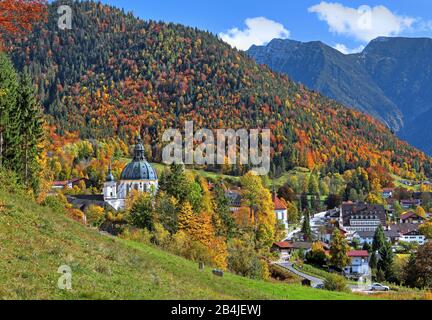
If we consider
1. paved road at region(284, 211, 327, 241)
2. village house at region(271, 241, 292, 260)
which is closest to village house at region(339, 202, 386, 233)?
paved road at region(284, 211, 327, 241)

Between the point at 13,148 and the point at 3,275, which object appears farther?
the point at 13,148

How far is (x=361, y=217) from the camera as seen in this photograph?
149750 mm

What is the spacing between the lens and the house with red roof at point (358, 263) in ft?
297

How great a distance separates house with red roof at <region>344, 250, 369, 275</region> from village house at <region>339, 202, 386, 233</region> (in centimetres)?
4602

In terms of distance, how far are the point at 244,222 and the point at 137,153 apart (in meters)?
68.4

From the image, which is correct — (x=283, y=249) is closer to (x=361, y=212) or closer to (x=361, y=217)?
(x=361, y=217)

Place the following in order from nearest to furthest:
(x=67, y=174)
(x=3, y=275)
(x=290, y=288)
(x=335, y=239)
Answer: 1. (x=3, y=275)
2. (x=290, y=288)
3. (x=335, y=239)
4. (x=67, y=174)

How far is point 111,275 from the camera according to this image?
801 inches

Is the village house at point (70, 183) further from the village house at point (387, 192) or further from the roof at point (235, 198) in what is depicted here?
the village house at point (387, 192)

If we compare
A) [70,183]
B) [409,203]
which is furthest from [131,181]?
[409,203]

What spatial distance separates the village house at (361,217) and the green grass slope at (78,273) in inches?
4798
